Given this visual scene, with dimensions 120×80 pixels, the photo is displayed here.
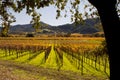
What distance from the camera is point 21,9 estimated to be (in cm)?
1508

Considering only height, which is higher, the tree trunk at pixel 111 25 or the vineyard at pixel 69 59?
the tree trunk at pixel 111 25

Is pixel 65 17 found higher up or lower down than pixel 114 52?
higher up

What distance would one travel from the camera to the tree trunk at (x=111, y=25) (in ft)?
40.0

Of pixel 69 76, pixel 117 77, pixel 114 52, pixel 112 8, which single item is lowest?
pixel 69 76

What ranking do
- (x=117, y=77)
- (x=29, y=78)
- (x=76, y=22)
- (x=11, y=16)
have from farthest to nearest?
(x=29, y=78) → (x=11, y=16) → (x=76, y=22) → (x=117, y=77)

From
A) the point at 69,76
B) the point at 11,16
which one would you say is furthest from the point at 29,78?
the point at 11,16

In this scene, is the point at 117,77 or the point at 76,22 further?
the point at 76,22

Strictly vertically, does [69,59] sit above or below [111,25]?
below

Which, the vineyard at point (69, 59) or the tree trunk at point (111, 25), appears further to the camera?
the vineyard at point (69, 59)

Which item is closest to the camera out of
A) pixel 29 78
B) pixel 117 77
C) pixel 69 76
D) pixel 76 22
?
pixel 117 77

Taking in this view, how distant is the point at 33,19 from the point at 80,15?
2.45 m

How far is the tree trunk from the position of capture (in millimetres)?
12180

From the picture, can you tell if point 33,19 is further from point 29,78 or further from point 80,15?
point 29,78

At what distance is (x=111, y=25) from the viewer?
12.3 meters
